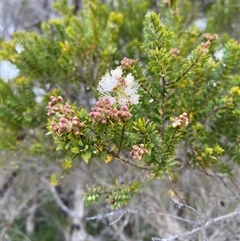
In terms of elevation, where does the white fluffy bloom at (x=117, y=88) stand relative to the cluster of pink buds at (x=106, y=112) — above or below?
above

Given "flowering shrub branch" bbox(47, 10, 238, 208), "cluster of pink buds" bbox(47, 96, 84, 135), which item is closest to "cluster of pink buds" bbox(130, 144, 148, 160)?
"flowering shrub branch" bbox(47, 10, 238, 208)

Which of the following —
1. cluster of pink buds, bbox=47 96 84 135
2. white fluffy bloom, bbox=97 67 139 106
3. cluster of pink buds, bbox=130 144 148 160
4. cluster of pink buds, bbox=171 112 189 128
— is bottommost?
Result: cluster of pink buds, bbox=130 144 148 160

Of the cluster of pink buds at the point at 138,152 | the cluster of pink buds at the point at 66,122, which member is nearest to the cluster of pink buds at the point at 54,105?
the cluster of pink buds at the point at 66,122

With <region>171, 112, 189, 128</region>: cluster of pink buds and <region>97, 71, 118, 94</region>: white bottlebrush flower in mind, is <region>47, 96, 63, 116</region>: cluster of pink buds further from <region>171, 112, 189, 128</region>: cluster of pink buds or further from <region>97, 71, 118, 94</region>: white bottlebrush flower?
<region>171, 112, 189, 128</region>: cluster of pink buds

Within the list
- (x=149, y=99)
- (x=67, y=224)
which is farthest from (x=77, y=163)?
(x=67, y=224)

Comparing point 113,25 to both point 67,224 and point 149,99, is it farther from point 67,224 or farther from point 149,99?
point 67,224

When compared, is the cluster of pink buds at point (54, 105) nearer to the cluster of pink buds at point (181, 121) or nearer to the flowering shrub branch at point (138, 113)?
the flowering shrub branch at point (138, 113)

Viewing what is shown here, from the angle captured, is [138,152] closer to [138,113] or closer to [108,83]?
[108,83]

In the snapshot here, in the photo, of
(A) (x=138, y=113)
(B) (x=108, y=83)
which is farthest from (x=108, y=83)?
(A) (x=138, y=113)
